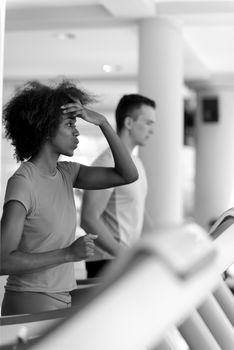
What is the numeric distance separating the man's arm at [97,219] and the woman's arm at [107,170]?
766 mm

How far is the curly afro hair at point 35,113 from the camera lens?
1.96m

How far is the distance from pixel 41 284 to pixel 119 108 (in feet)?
6.60

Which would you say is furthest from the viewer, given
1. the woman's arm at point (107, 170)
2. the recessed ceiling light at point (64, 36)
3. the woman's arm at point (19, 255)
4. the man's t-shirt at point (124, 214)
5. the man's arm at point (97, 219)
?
the recessed ceiling light at point (64, 36)

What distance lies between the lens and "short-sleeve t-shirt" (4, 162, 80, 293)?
1774 mm

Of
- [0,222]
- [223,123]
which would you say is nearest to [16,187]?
[0,222]

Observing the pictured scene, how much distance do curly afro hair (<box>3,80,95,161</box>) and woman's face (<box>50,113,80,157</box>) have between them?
15mm

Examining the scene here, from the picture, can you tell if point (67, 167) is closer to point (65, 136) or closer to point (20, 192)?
point (65, 136)

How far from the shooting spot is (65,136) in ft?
6.48

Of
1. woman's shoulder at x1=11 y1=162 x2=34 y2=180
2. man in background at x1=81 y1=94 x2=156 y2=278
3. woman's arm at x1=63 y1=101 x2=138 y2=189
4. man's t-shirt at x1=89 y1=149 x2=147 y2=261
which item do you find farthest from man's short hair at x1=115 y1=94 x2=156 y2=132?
woman's shoulder at x1=11 y1=162 x2=34 y2=180

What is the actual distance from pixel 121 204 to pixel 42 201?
161 cm

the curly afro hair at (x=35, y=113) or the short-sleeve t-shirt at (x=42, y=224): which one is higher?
the curly afro hair at (x=35, y=113)

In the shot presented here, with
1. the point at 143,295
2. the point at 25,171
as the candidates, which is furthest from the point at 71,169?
the point at 143,295

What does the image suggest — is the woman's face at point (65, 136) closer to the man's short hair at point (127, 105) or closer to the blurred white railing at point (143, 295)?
the blurred white railing at point (143, 295)

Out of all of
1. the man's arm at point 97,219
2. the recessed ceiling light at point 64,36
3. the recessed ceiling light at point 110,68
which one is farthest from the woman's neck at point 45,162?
Result: the recessed ceiling light at point 110,68
